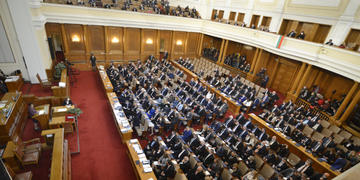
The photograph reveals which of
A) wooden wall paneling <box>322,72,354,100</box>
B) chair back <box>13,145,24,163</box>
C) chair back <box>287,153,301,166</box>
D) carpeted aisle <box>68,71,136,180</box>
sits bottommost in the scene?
carpeted aisle <box>68,71,136,180</box>

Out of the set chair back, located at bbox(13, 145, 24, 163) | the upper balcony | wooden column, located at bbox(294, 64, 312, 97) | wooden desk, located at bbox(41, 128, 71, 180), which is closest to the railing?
wooden column, located at bbox(294, 64, 312, 97)

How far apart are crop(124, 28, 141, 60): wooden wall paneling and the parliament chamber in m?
0.10

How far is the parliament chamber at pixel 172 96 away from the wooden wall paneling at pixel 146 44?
10 centimetres

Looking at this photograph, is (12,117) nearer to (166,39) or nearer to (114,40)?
(114,40)

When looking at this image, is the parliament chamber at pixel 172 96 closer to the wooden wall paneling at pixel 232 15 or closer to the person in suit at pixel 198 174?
the person in suit at pixel 198 174

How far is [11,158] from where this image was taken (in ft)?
19.3

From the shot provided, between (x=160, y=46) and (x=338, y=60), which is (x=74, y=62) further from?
(x=338, y=60)

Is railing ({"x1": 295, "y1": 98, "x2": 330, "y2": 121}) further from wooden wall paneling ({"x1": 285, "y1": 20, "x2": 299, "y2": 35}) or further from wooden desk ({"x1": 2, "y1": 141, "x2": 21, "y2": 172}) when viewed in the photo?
wooden desk ({"x1": 2, "y1": 141, "x2": 21, "y2": 172})

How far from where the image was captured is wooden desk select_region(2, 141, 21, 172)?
229 inches

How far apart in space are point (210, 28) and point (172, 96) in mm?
10794

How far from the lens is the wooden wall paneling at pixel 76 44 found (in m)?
15.1

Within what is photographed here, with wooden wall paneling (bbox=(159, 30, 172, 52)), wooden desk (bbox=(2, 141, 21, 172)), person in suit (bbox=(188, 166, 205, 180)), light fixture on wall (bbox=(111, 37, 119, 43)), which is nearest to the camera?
wooden desk (bbox=(2, 141, 21, 172))

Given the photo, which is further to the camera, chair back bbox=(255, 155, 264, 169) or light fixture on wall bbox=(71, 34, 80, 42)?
light fixture on wall bbox=(71, 34, 80, 42)

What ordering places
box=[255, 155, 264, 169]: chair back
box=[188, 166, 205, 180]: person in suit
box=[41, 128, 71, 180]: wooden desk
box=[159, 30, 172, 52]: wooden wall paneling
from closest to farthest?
box=[41, 128, 71, 180]: wooden desk → box=[188, 166, 205, 180]: person in suit → box=[255, 155, 264, 169]: chair back → box=[159, 30, 172, 52]: wooden wall paneling
